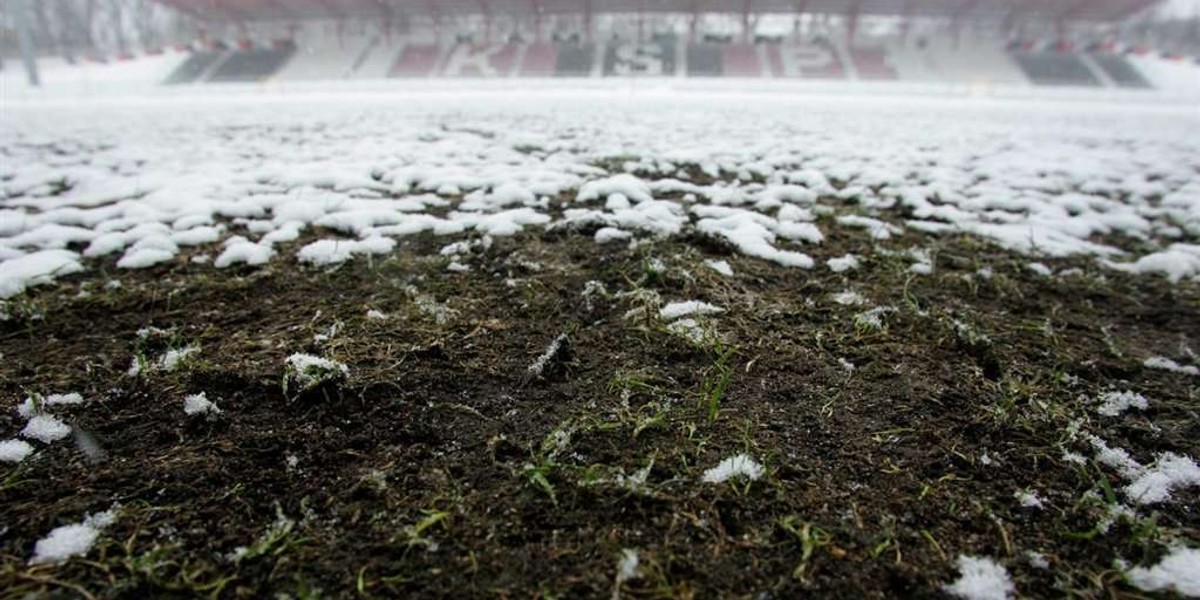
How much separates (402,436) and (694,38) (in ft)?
114

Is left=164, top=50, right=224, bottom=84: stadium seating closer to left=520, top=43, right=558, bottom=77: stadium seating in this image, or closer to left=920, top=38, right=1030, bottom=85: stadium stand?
left=520, top=43, right=558, bottom=77: stadium seating

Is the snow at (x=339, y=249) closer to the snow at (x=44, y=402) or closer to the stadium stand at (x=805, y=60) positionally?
the snow at (x=44, y=402)

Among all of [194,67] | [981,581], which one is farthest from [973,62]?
[194,67]

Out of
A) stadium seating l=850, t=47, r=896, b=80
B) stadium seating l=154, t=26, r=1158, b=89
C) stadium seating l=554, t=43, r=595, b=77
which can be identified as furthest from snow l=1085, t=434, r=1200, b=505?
stadium seating l=850, t=47, r=896, b=80

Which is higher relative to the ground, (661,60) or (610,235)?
(661,60)

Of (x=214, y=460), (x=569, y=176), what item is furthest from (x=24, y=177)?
(x=214, y=460)

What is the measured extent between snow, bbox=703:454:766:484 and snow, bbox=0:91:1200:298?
1282 mm

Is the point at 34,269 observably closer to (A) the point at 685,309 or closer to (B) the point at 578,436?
(B) the point at 578,436

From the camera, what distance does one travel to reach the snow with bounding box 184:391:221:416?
131cm

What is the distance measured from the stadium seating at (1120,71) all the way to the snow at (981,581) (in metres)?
33.5

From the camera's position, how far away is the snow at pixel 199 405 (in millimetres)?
1314

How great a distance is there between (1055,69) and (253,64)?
39140mm

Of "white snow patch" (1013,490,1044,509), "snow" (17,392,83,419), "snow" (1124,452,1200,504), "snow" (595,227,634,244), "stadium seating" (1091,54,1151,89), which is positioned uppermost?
"stadium seating" (1091,54,1151,89)

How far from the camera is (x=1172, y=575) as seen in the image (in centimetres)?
96
